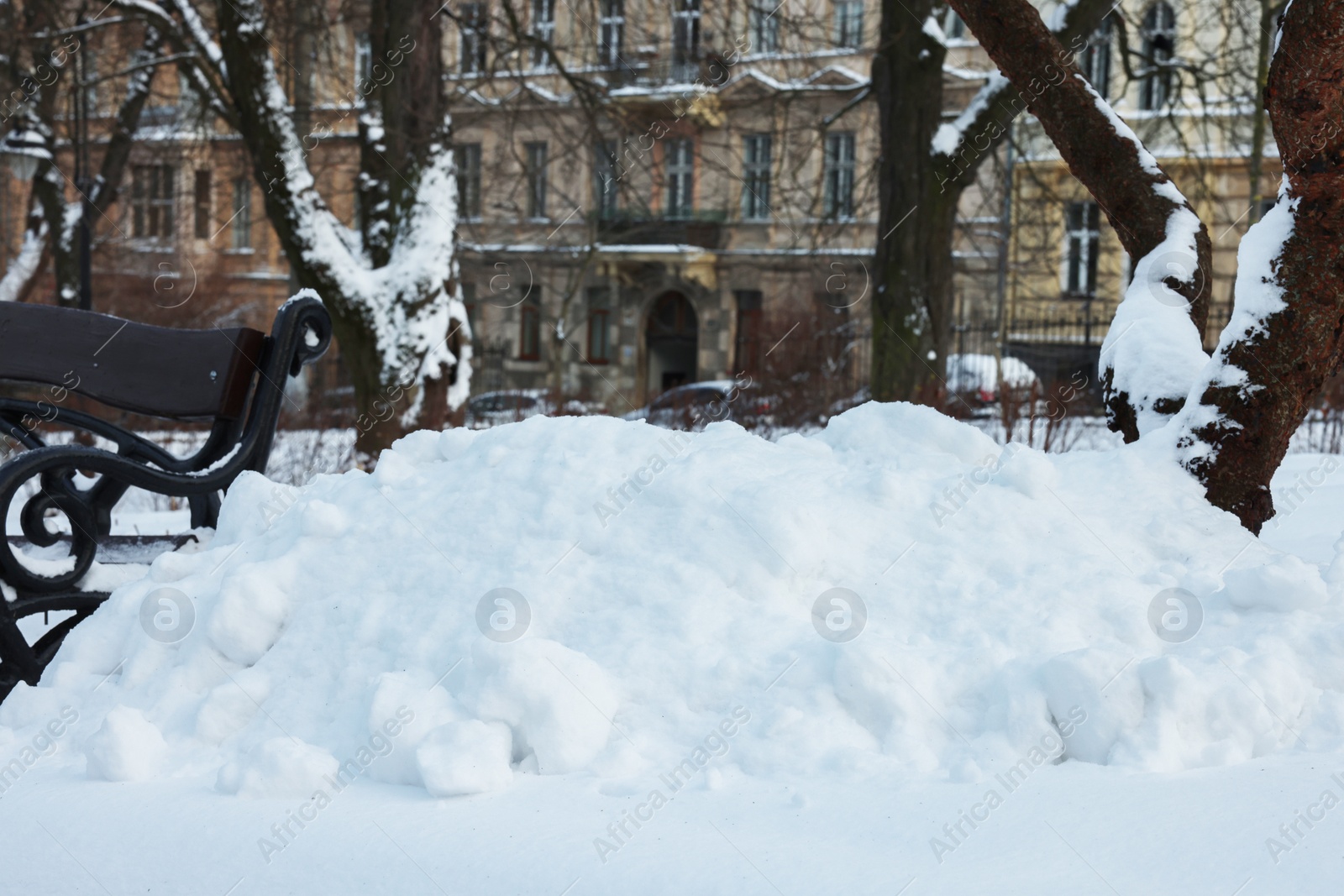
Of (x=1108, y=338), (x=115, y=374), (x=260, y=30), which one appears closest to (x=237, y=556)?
(x=115, y=374)

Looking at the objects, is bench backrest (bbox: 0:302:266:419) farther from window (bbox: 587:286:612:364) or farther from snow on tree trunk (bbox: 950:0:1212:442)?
window (bbox: 587:286:612:364)

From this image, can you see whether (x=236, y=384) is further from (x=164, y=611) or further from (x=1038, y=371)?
(x=1038, y=371)

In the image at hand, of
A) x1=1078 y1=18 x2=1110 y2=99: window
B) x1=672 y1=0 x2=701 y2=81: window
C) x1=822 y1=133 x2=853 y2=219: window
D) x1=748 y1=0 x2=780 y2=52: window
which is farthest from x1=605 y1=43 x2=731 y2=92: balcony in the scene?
x1=822 y1=133 x2=853 y2=219: window

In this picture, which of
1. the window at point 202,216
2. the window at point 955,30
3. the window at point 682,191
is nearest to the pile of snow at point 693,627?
the window at point 202,216

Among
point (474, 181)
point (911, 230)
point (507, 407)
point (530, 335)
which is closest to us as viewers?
point (911, 230)

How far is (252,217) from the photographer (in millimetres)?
31047

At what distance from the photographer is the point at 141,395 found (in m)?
3.94

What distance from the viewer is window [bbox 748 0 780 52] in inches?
426

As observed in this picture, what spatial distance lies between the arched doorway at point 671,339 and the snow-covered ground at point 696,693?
27996mm

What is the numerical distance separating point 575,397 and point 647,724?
10295 mm

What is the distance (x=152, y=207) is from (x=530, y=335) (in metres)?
9.87

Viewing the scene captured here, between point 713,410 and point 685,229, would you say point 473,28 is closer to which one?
point 713,410

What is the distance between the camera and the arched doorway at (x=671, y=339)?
3098cm

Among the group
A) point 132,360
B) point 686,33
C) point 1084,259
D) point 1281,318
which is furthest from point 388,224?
point 1084,259
